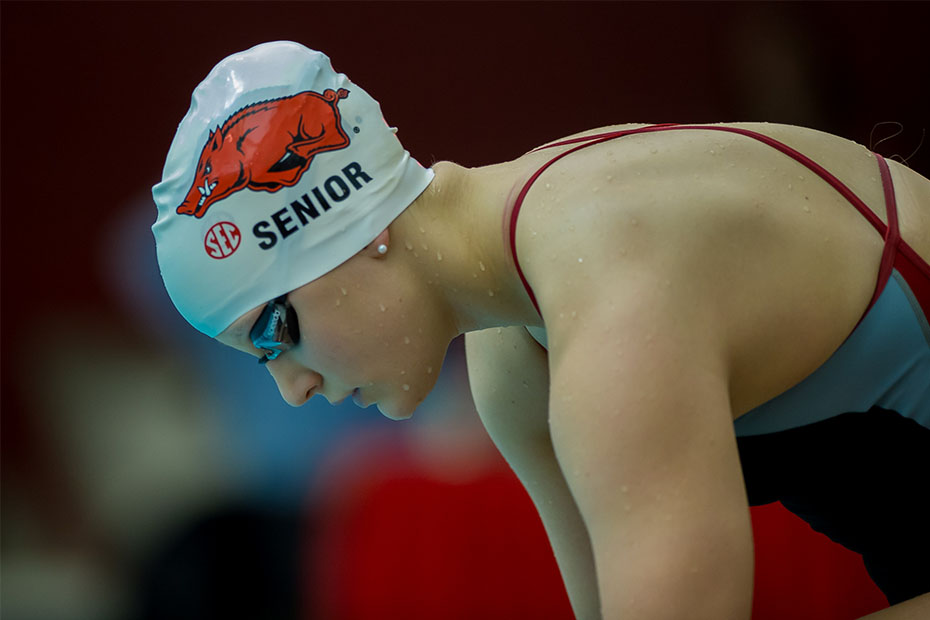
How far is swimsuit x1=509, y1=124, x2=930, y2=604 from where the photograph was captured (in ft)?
2.78

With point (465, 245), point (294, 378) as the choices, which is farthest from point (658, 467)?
point (294, 378)

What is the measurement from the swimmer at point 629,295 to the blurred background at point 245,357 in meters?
0.99

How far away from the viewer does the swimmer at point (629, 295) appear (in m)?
0.71

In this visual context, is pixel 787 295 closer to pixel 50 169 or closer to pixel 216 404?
pixel 216 404

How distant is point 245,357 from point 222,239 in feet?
4.06

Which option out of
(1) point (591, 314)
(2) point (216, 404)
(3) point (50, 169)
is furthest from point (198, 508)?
(1) point (591, 314)

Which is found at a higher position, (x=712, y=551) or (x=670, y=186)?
(x=670, y=186)

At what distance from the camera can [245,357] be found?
7.11 feet

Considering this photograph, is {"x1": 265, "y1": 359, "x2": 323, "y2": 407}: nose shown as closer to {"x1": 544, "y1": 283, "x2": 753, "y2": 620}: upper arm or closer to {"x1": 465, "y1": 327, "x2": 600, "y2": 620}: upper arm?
{"x1": 465, "y1": 327, "x2": 600, "y2": 620}: upper arm

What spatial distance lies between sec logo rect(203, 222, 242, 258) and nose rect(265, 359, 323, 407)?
0.11 m

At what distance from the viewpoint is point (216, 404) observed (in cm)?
215

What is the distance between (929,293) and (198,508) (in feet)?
5.27

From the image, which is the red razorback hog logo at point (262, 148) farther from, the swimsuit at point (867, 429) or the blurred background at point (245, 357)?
the blurred background at point (245, 357)

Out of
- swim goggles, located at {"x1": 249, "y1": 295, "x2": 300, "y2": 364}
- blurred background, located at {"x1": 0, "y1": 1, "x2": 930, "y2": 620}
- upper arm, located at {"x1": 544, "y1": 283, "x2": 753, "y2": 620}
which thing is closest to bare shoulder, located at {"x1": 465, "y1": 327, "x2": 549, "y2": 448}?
swim goggles, located at {"x1": 249, "y1": 295, "x2": 300, "y2": 364}
